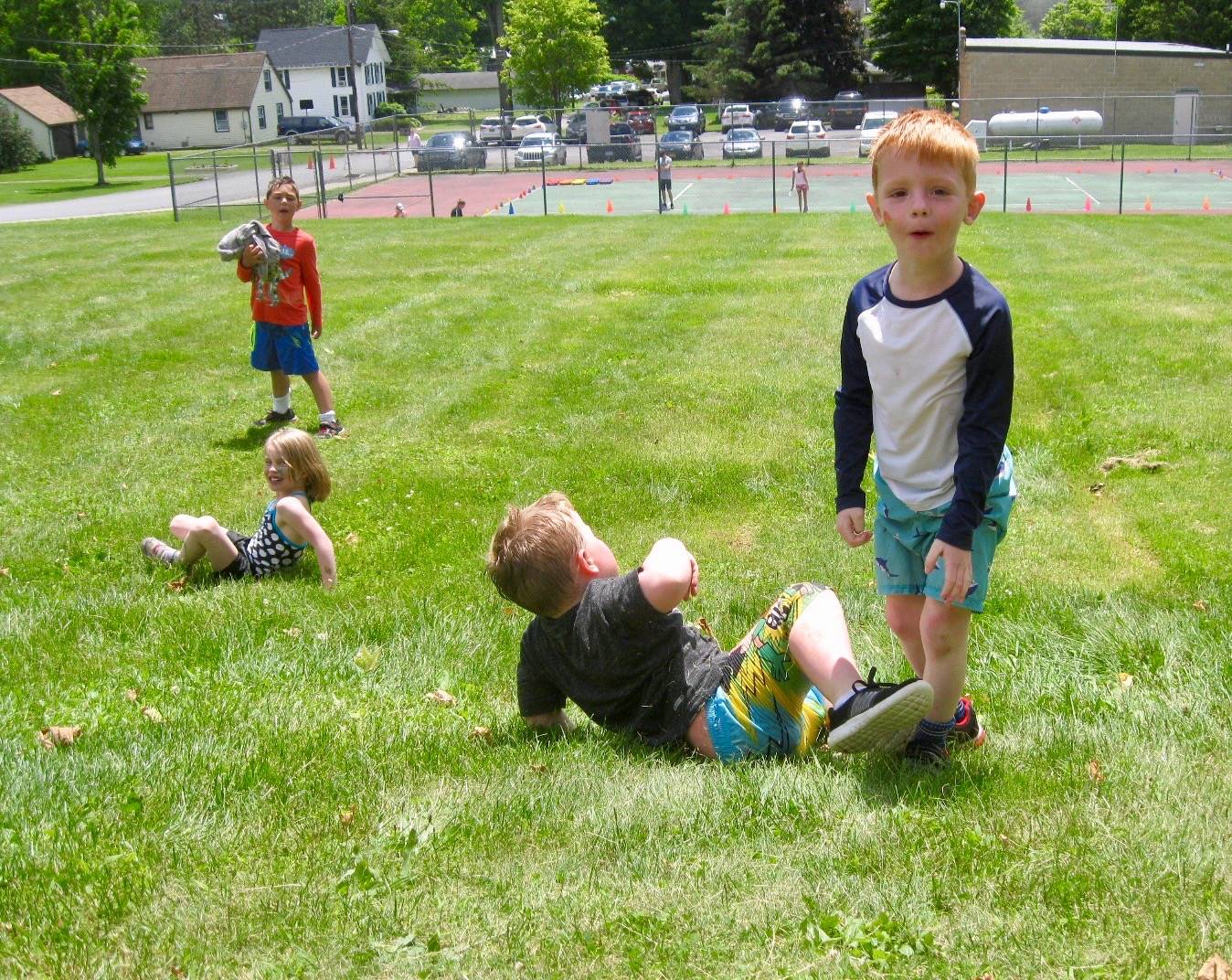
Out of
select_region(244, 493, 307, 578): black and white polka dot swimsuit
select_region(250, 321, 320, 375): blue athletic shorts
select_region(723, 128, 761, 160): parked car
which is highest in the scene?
select_region(723, 128, 761, 160): parked car

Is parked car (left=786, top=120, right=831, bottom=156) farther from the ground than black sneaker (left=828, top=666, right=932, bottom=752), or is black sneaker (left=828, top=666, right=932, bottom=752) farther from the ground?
parked car (left=786, top=120, right=831, bottom=156)

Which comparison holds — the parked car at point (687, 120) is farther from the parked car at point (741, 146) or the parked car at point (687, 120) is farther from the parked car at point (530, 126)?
the parked car at point (530, 126)

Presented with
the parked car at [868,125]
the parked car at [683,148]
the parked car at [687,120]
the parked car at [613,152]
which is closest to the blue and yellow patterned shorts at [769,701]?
the parked car at [868,125]

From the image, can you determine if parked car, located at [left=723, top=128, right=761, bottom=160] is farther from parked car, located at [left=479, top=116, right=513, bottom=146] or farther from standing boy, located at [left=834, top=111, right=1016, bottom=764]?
standing boy, located at [left=834, top=111, right=1016, bottom=764]

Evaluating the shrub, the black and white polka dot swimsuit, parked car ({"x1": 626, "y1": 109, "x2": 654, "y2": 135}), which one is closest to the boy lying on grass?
the black and white polka dot swimsuit

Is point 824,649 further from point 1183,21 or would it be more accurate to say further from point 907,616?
point 1183,21

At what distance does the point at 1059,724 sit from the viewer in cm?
412

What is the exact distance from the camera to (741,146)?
176 ft

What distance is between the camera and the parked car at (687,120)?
62228mm

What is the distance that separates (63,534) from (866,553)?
481 cm

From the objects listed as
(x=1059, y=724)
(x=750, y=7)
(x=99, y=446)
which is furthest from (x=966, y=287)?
(x=750, y=7)

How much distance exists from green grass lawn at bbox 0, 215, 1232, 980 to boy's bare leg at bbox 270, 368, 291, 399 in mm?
517

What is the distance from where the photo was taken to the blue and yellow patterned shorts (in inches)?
154

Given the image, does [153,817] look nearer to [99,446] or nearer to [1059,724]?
[1059,724]
